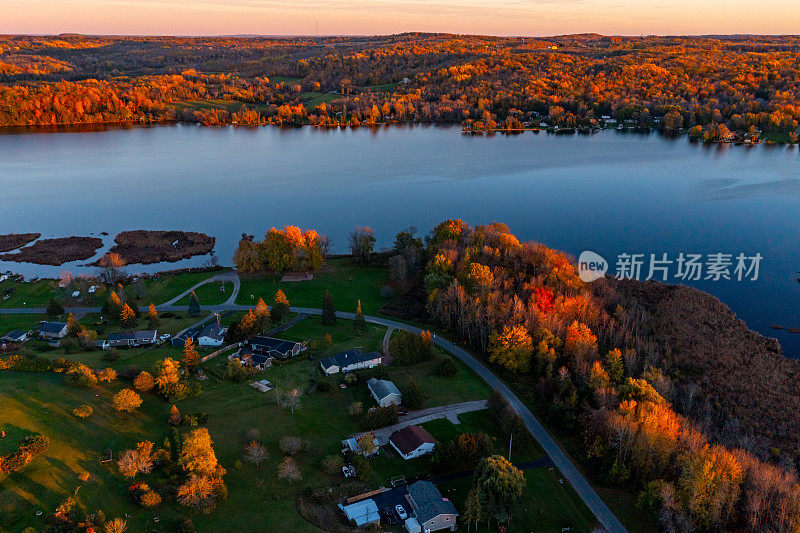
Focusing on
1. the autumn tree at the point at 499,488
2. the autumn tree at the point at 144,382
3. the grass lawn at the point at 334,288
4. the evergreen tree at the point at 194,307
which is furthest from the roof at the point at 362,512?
the evergreen tree at the point at 194,307

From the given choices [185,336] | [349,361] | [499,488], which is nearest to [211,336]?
[185,336]

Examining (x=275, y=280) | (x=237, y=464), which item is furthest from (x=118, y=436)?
(x=275, y=280)

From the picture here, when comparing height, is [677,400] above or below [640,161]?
below

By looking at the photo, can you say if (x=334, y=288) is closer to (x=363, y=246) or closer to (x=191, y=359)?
(x=363, y=246)

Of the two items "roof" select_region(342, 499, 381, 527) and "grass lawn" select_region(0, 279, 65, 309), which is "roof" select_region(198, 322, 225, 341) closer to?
"grass lawn" select_region(0, 279, 65, 309)

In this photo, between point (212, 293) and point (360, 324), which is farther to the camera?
point (212, 293)

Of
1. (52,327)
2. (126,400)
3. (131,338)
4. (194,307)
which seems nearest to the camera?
(126,400)

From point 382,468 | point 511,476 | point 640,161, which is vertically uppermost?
point 640,161

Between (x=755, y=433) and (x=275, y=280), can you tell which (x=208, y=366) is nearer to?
(x=275, y=280)
